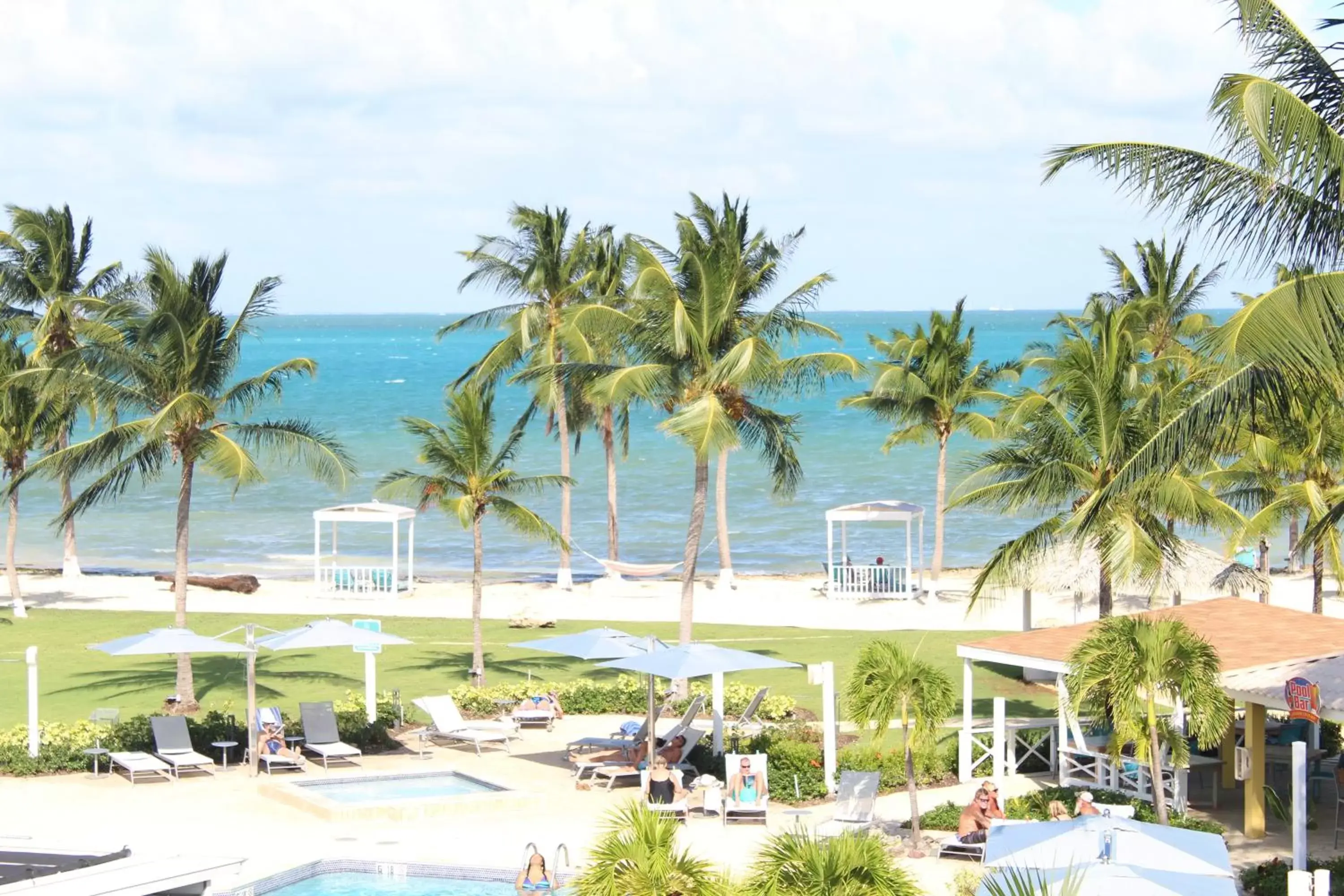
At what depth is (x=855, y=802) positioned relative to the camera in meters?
15.6

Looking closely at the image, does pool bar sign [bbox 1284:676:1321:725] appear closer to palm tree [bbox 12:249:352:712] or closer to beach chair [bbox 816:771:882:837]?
beach chair [bbox 816:771:882:837]

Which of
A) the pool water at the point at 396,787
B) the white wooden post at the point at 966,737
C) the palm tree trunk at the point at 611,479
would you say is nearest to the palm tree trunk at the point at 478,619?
the pool water at the point at 396,787

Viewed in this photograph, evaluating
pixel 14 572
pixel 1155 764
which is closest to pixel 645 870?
pixel 1155 764

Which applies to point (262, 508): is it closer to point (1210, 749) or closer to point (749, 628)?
point (749, 628)

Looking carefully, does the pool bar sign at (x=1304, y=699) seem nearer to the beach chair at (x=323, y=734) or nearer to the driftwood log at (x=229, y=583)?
the beach chair at (x=323, y=734)

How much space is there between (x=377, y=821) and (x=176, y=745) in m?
3.59

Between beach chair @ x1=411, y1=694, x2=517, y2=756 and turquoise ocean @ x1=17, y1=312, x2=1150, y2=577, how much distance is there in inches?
325

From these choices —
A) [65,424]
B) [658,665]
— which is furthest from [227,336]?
[65,424]

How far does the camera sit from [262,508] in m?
61.8

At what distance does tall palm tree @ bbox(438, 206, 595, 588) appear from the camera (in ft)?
115

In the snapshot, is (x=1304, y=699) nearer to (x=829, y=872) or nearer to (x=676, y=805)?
(x=676, y=805)

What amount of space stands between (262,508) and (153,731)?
44719mm

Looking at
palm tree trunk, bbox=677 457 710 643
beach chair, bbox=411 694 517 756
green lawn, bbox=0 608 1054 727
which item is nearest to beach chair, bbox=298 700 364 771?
beach chair, bbox=411 694 517 756

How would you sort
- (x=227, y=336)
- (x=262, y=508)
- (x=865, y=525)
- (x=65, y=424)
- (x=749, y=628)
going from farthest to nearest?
(x=262, y=508), (x=865, y=525), (x=65, y=424), (x=749, y=628), (x=227, y=336)
